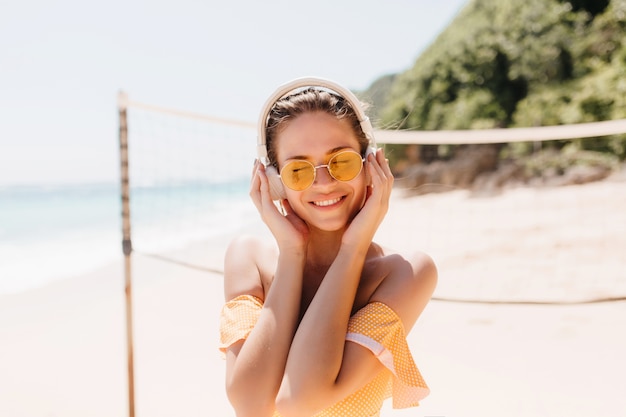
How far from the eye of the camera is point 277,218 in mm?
1495

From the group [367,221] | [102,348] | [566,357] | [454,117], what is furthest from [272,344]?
[454,117]

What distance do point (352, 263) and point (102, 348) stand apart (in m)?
4.60

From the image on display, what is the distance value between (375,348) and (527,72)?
22602mm

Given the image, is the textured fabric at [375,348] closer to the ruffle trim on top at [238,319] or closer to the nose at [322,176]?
the ruffle trim on top at [238,319]

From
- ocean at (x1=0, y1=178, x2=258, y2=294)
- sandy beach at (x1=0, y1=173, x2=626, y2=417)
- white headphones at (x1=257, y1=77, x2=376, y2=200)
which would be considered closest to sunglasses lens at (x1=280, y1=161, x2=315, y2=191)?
white headphones at (x1=257, y1=77, x2=376, y2=200)

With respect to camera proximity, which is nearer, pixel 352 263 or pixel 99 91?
pixel 352 263

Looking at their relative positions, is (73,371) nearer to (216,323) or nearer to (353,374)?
(216,323)

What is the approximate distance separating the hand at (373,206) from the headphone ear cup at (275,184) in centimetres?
28

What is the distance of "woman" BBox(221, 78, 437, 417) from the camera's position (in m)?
A: 1.29

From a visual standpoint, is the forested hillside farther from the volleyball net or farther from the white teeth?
the white teeth

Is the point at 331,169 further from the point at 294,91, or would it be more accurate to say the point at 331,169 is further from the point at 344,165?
the point at 294,91

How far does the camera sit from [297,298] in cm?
138

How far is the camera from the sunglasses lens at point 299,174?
144 centimetres

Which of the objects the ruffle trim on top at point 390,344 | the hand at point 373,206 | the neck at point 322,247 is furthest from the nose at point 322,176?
the ruffle trim on top at point 390,344
